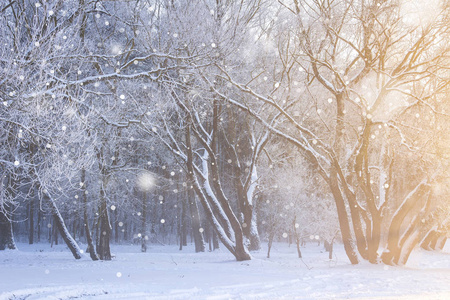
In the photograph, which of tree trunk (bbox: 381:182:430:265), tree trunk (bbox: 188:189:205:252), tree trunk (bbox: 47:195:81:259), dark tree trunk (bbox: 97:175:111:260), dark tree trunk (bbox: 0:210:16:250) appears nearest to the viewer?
tree trunk (bbox: 381:182:430:265)

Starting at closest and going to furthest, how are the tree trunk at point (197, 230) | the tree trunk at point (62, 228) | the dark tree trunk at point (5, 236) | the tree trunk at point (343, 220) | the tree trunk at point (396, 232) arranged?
the tree trunk at point (396, 232), the tree trunk at point (343, 220), the tree trunk at point (62, 228), the dark tree trunk at point (5, 236), the tree trunk at point (197, 230)

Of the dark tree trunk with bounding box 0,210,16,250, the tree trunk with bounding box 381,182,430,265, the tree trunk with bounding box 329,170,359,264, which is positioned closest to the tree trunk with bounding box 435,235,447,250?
the tree trunk with bounding box 381,182,430,265

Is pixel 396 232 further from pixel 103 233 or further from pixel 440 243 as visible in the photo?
pixel 440 243

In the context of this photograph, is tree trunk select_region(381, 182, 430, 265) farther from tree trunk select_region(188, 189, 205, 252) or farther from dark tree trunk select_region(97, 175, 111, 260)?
tree trunk select_region(188, 189, 205, 252)

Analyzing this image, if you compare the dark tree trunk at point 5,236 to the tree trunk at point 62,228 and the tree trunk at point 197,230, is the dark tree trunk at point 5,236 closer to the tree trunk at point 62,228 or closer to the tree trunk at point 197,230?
the tree trunk at point 62,228

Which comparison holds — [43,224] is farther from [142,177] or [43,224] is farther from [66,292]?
[66,292]

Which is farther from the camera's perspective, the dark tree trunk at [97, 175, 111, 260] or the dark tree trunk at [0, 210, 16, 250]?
the dark tree trunk at [0, 210, 16, 250]

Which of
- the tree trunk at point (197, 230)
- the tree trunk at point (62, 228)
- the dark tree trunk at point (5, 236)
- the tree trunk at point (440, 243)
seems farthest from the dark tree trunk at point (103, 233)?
the tree trunk at point (440, 243)

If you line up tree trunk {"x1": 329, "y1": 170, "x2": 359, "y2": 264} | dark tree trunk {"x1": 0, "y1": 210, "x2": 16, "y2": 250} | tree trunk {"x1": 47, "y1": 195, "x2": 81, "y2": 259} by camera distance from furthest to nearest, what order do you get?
dark tree trunk {"x1": 0, "y1": 210, "x2": 16, "y2": 250} → tree trunk {"x1": 47, "y1": 195, "x2": 81, "y2": 259} → tree trunk {"x1": 329, "y1": 170, "x2": 359, "y2": 264}

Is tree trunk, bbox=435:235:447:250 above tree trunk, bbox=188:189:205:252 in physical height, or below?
below

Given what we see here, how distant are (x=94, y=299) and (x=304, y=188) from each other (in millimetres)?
22507

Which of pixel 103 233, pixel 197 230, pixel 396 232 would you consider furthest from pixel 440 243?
pixel 103 233

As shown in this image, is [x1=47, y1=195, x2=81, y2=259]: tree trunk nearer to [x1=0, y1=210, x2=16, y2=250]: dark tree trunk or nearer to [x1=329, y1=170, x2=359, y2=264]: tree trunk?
[x1=0, y1=210, x2=16, y2=250]: dark tree trunk

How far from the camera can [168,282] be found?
32.7ft
